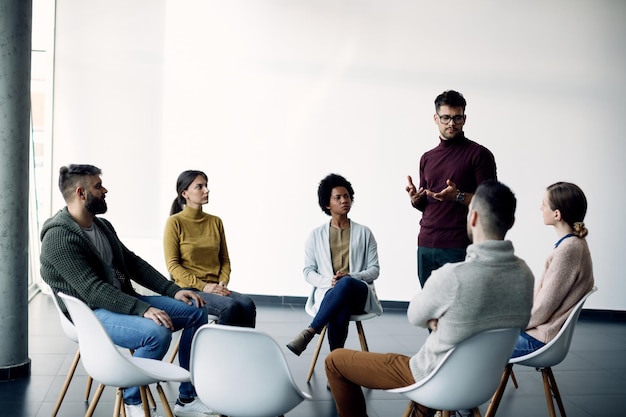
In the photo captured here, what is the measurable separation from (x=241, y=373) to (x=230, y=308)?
65.1 inches

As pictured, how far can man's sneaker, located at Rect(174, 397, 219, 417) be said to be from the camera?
11.8ft

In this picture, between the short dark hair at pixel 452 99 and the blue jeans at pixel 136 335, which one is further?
the short dark hair at pixel 452 99

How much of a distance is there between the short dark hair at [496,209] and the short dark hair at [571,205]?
105 centimetres

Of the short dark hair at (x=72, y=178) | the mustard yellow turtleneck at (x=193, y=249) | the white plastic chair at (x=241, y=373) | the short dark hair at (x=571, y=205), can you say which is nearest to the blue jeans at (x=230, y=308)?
the mustard yellow turtleneck at (x=193, y=249)

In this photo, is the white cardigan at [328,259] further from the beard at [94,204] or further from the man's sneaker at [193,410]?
the beard at [94,204]

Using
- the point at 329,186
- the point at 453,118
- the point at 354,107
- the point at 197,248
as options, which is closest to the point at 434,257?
the point at 453,118

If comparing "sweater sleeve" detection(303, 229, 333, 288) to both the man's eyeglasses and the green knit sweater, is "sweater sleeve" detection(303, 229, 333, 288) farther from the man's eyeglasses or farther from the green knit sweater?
the green knit sweater

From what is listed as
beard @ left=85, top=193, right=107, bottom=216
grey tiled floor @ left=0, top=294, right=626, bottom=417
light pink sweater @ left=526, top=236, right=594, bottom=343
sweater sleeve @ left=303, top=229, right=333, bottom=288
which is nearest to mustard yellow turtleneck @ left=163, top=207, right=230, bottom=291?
sweater sleeve @ left=303, top=229, right=333, bottom=288

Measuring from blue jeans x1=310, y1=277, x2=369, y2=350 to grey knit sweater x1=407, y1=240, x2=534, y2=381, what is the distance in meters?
1.60

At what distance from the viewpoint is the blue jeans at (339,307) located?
13.4 ft

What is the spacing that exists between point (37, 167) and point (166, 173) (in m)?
1.34

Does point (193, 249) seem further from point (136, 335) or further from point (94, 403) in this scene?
point (94, 403)

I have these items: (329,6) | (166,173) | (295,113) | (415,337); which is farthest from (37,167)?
(415,337)

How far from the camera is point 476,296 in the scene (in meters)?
2.39
